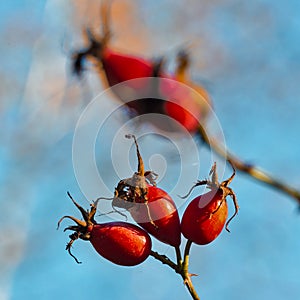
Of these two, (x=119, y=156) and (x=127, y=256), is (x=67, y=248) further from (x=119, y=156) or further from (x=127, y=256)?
(x=119, y=156)

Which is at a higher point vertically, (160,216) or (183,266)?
(160,216)

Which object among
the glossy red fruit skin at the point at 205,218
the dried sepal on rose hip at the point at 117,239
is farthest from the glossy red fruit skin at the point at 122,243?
the glossy red fruit skin at the point at 205,218

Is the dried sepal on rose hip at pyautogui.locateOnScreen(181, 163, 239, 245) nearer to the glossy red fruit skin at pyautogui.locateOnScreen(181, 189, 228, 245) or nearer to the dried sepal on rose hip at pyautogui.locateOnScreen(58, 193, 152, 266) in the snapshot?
the glossy red fruit skin at pyautogui.locateOnScreen(181, 189, 228, 245)

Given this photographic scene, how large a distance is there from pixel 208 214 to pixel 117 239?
39 centimetres

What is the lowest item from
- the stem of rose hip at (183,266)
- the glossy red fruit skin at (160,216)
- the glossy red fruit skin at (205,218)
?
the stem of rose hip at (183,266)

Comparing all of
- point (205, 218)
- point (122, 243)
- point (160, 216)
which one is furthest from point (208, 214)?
point (122, 243)

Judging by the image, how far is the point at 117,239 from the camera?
3148mm

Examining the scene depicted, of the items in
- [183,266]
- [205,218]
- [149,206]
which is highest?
[149,206]

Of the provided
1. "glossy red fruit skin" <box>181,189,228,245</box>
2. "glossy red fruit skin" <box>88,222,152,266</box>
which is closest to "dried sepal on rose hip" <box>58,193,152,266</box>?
"glossy red fruit skin" <box>88,222,152,266</box>

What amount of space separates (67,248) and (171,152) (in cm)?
60

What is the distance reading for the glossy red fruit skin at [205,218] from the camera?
3178mm

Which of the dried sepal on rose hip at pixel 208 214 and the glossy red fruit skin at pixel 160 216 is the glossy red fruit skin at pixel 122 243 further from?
the dried sepal on rose hip at pixel 208 214

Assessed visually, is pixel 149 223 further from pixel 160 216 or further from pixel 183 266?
pixel 183 266

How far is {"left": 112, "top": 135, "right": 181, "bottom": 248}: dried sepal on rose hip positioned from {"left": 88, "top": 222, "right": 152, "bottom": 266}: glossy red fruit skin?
5 centimetres
